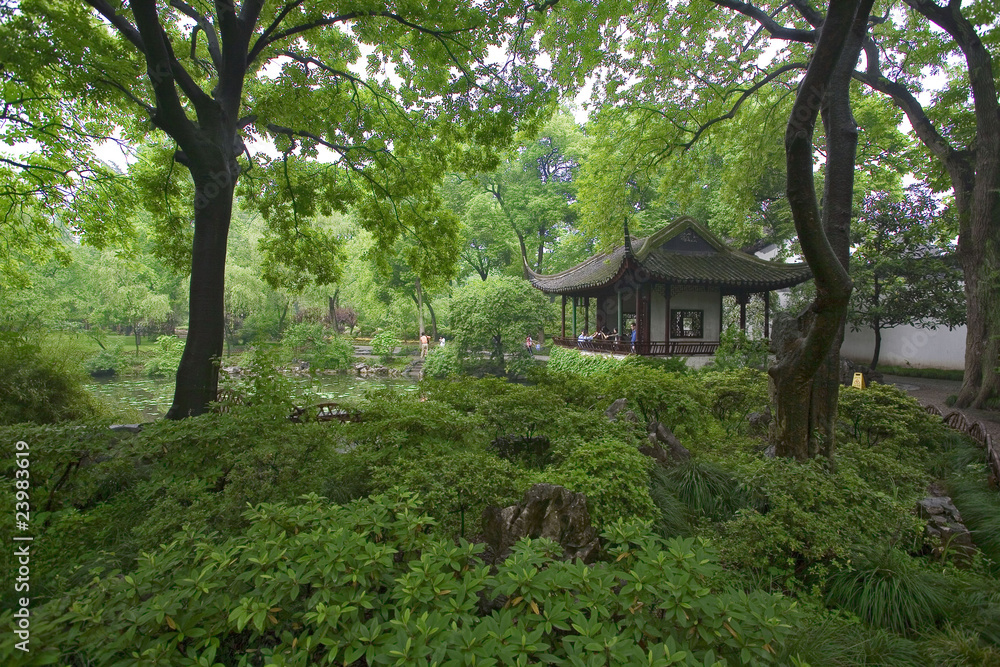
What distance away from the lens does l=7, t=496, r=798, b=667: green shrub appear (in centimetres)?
136

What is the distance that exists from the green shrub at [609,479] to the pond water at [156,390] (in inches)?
307

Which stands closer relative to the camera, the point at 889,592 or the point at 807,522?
the point at 889,592

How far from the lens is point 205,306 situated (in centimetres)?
543

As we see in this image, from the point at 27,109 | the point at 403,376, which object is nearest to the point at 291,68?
the point at 27,109

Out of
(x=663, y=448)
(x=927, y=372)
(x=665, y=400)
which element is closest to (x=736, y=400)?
(x=665, y=400)

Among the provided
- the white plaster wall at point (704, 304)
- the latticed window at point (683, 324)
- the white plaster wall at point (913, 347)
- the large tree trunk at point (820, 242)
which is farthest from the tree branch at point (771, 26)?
the white plaster wall at point (913, 347)

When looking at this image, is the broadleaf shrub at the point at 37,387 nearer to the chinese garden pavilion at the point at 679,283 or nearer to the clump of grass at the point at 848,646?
the clump of grass at the point at 848,646

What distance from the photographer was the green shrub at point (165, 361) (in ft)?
58.8

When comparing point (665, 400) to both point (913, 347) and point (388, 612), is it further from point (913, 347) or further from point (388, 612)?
point (913, 347)

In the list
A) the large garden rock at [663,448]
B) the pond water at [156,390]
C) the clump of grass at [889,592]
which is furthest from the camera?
the pond water at [156,390]

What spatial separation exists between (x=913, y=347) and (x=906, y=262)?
509 centimetres

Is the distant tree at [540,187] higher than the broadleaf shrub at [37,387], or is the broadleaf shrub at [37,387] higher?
the distant tree at [540,187]

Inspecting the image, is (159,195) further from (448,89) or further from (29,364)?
(448,89)

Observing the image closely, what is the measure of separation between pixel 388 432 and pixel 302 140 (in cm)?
687
